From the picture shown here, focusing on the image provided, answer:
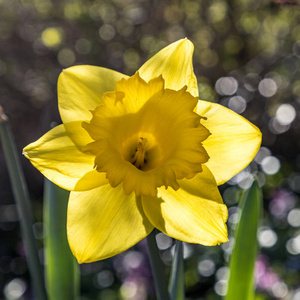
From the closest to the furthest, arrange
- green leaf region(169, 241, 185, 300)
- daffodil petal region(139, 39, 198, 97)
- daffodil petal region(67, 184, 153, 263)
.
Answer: daffodil petal region(67, 184, 153, 263), daffodil petal region(139, 39, 198, 97), green leaf region(169, 241, 185, 300)

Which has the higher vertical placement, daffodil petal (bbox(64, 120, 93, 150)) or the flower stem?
daffodil petal (bbox(64, 120, 93, 150))

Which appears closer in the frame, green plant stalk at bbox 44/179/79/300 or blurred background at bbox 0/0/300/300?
green plant stalk at bbox 44/179/79/300

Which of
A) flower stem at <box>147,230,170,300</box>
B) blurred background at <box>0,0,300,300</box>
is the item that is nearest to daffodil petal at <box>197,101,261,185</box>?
flower stem at <box>147,230,170,300</box>

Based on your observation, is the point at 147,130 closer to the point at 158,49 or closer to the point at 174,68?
the point at 174,68

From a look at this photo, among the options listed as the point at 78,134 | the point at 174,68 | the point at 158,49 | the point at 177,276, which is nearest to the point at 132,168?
the point at 78,134

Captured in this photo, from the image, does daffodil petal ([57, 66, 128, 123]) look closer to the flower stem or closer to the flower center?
the flower center

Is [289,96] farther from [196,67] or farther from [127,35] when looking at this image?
[127,35]
